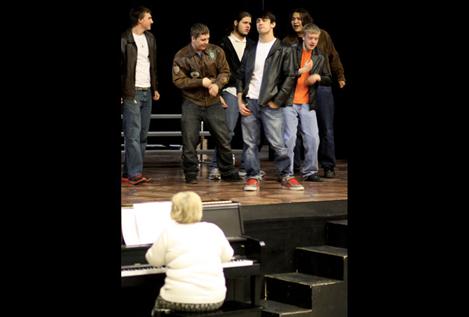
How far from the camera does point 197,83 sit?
786cm

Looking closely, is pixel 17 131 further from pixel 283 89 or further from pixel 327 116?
pixel 327 116

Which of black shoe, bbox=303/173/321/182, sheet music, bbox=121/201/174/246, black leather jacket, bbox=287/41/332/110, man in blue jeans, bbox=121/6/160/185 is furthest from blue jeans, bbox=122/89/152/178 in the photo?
sheet music, bbox=121/201/174/246

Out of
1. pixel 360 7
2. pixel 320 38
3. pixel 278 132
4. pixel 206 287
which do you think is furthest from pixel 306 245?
pixel 360 7

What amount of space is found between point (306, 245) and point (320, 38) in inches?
101

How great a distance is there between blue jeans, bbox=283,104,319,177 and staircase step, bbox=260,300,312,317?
66.6 inches

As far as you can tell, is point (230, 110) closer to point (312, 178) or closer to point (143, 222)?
point (312, 178)

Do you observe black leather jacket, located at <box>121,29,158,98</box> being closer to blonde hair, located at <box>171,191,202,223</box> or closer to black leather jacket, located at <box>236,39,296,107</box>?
black leather jacket, located at <box>236,39,296,107</box>

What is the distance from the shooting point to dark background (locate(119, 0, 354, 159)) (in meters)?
10.8

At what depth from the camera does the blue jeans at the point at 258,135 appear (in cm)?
768

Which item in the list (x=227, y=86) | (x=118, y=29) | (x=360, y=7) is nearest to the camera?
(x=118, y=29)

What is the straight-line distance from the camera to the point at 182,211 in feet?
16.6

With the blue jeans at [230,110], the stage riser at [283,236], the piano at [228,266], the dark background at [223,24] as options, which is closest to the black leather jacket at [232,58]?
the blue jeans at [230,110]

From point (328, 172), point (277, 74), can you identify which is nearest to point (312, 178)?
point (328, 172)

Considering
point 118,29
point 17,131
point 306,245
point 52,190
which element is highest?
point 118,29
